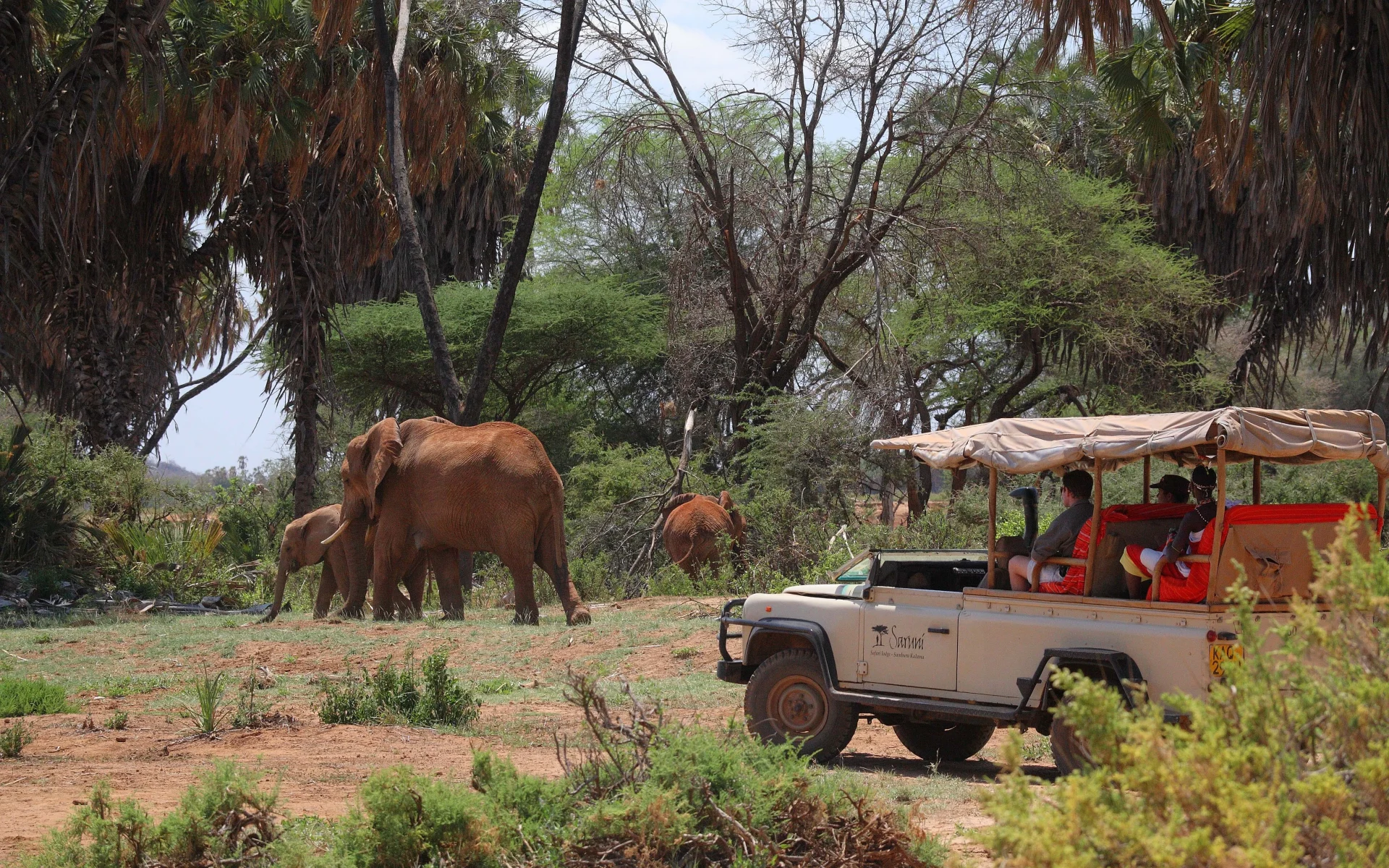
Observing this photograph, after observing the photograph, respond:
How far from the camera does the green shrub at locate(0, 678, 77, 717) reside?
30.3 feet

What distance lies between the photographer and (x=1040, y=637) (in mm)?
7203

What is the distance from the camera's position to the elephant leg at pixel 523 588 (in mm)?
14359

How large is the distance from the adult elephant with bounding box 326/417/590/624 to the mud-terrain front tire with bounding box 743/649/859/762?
6.26m

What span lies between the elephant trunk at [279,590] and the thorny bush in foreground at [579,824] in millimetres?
10625

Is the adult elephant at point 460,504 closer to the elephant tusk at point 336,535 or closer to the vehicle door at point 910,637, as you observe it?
the elephant tusk at point 336,535

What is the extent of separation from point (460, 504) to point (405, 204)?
6.26 metres

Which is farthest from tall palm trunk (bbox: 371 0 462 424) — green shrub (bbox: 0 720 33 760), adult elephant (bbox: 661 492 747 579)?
green shrub (bbox: 0 720 33 760)

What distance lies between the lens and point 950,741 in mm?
8656

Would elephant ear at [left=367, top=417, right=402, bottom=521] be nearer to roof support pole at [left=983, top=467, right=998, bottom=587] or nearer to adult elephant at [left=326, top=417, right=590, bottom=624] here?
adult elephant at [left=326, top=417, right=590, bottom=624]

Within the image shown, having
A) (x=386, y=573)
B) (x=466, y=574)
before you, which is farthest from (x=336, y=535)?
(x=466, y=574)

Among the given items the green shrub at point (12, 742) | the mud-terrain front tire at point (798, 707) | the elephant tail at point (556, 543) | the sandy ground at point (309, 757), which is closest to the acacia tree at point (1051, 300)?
the elephant tail at point (556, 543)

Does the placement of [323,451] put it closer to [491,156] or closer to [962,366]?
[491,156]

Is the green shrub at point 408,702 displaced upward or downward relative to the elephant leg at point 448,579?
downward

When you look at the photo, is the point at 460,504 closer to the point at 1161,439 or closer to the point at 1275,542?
the point at 1161,439
